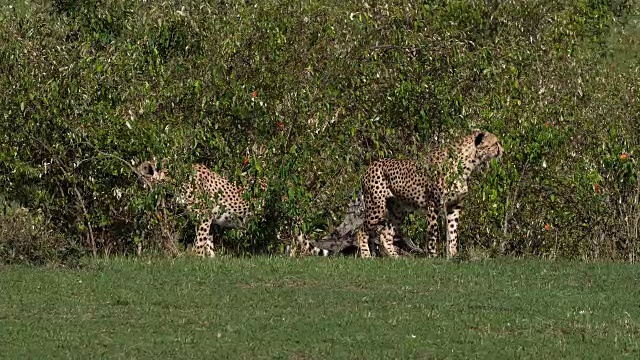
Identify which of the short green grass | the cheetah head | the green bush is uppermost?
the cheetah head

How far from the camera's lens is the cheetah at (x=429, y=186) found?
64.3 ft

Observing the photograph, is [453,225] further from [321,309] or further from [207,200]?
[321,309]

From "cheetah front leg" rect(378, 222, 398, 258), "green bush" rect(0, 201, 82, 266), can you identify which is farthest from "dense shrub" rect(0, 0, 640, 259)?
"green bush" rect(0, 201, 82, 266)

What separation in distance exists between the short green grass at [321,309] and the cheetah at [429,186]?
8.41 ft

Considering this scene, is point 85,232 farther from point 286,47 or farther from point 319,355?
point 319,355

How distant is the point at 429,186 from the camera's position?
1989 cm

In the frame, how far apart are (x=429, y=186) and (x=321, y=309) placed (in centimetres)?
681

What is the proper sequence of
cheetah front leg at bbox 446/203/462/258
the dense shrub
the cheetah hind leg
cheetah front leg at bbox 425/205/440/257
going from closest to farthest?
the dense shrub, cheetah front leg at bbox 446/203/462/258, cheetah front leg at bbox 425/205/440/257, the cheetah hind leg

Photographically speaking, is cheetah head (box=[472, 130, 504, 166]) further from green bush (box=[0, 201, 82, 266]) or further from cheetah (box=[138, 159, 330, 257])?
green bush (box=[0, 201, 82, 266])

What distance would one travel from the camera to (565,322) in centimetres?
1299

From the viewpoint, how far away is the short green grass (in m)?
11.7

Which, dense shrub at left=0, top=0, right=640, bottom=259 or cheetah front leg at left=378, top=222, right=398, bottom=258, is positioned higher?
dense shrub at left=0, top=0, right=640, bottom=259

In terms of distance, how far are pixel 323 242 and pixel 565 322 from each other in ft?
24.6

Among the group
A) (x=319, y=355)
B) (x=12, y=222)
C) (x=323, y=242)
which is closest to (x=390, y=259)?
(x=323, y=242)
